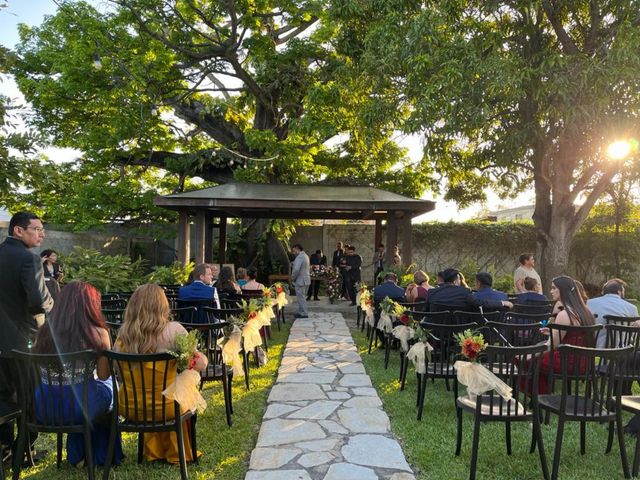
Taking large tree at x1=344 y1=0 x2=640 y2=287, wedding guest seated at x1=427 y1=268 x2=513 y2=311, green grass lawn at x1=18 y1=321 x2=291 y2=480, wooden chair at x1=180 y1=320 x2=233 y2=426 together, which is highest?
large tree at x1=344 y1=0 x2=640 y2=287

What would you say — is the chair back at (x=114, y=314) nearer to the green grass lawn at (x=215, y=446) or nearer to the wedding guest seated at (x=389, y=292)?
the green grass lawn at (x=215, y=446)

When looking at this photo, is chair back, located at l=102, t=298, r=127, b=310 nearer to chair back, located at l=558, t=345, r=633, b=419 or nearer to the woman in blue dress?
the woman in blue dress

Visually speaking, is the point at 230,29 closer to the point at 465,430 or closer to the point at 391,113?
the point at 391,113

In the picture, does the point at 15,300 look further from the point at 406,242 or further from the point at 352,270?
the point at 352,270

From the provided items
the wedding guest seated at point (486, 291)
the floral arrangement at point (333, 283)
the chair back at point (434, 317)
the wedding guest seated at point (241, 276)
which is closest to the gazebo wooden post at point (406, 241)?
the floral arrangement at point (333, 283)

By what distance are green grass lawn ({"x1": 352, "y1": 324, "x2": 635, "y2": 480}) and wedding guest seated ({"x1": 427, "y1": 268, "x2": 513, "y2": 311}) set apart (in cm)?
112

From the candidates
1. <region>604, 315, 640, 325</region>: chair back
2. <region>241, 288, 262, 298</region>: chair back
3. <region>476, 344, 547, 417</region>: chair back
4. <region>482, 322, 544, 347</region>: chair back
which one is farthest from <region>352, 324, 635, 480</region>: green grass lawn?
<region>241, 288, 262, 298</region>: chair back

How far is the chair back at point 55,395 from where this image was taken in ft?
10.5

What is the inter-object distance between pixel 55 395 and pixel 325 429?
2.19 metres

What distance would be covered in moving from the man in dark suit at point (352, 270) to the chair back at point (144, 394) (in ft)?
33.4

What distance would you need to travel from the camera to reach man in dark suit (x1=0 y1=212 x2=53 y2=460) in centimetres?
365

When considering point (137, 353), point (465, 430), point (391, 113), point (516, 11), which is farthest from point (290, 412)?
point (516, 11)

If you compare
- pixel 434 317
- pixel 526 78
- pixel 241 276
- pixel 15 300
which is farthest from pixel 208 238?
pixel 15 300

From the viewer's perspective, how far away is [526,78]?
9.44 meters
